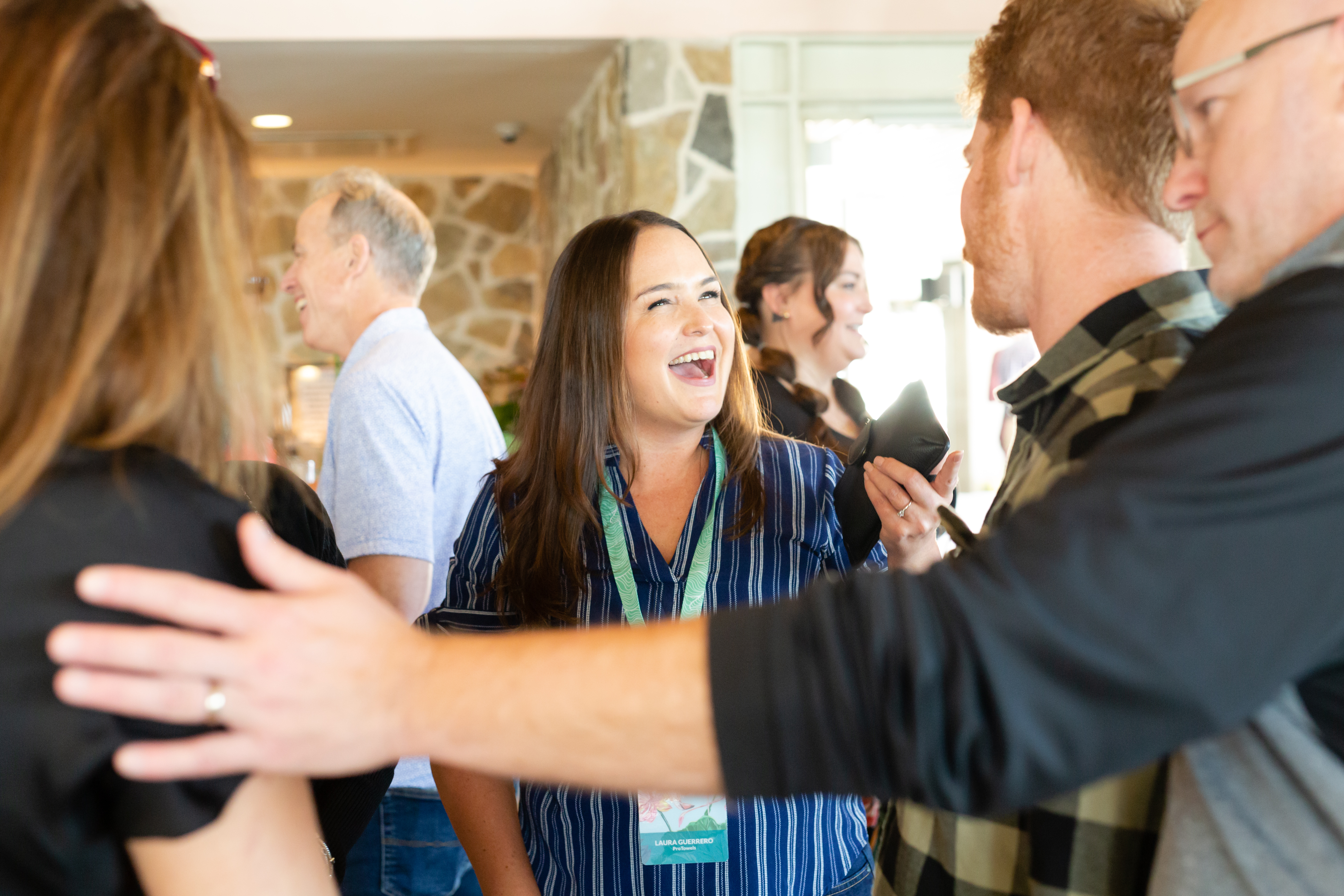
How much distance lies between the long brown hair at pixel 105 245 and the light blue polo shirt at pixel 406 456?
1288 mm

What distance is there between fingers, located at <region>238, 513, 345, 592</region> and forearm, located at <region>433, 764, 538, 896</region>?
90 cm

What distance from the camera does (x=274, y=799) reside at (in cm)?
71

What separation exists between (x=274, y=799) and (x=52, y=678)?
16cm

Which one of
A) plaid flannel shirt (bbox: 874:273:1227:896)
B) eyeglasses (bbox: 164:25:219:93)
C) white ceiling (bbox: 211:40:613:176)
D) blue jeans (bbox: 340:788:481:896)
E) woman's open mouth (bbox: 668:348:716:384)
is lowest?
blue jeans (bbox: 340:788:481:896)

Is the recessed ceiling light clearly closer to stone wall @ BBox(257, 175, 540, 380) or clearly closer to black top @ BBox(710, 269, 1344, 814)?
stone wall @ BBox(257, 175, 540, 380)

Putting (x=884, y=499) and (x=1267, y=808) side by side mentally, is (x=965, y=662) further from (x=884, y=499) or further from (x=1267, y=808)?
(x=884, y=499)

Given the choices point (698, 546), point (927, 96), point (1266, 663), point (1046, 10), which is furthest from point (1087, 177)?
point (927, 96)

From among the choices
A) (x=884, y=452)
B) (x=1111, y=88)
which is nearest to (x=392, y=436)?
(x=884, y=452)

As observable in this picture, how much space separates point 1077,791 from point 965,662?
326 millimetres

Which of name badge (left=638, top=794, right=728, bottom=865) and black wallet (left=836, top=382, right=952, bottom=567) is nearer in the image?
name badge (left=638, top=794, right=728, bottom=865)

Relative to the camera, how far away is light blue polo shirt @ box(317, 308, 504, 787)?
6.59ft

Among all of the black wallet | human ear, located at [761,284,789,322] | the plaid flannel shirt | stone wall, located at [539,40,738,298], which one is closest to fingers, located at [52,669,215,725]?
the plaid flannel shirt

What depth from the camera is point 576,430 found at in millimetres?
1669

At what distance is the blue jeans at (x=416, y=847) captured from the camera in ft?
6.45
